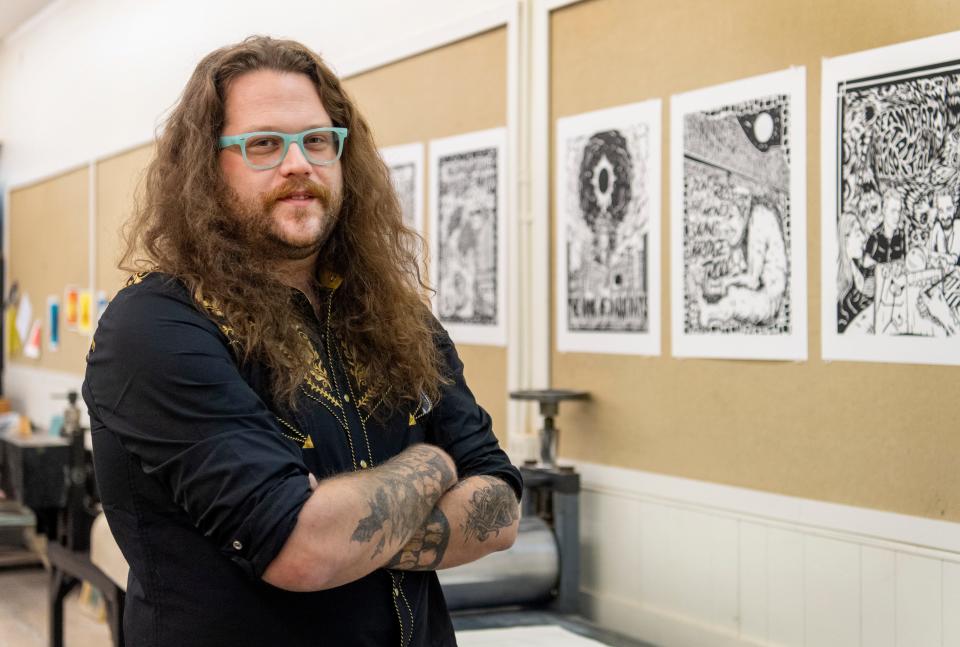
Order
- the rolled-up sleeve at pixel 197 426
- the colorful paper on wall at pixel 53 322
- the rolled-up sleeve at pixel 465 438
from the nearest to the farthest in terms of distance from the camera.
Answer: the rolled-up sleeve at pixel 197 426 → the rolled-up sleeve at pixel 465 438 → the colorful paper on wall at pixel 53 322

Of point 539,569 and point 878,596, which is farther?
point 539,569

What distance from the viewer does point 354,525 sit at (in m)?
1.27

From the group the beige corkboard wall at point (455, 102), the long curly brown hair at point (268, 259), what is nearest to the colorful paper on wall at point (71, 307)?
the beige corkboard wall at point (455, 102)

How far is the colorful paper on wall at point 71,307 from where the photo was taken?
6055mm

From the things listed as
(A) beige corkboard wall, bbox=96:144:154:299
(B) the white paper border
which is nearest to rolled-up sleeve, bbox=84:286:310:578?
(B) the white paper border

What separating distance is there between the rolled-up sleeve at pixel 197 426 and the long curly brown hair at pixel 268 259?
0.28 ft

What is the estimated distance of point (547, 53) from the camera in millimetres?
2900

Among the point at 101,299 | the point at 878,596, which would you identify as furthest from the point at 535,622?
the point at 101,299

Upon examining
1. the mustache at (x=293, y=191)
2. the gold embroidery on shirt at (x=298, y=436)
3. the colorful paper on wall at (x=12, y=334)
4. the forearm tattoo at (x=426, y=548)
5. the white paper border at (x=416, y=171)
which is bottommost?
the forearm tattoo at (x=426, y=548)

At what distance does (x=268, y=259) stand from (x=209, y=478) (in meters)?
0.38

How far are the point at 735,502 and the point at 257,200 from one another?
144 cm

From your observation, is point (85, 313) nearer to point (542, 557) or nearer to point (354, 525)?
point (542, 557)

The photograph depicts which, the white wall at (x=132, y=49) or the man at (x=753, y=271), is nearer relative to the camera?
the man at (x=753, y=271)

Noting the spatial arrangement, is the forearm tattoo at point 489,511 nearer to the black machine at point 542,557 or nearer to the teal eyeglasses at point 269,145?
the teal eyeglasses at point 269,145
